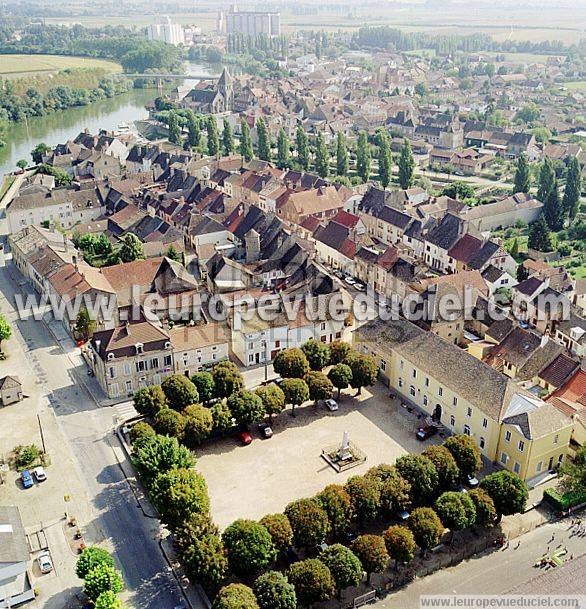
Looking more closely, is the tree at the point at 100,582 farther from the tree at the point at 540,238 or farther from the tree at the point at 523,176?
the tree at the point at 523,176

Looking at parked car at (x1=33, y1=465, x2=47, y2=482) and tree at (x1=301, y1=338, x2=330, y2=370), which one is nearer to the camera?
parked car at (x1=33, y1=465, x2=47, y2=482)

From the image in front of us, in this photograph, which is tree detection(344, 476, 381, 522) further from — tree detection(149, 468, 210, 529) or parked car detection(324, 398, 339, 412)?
parked car detection(324, 398, 339, 412)

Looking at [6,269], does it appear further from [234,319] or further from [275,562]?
[275,562]

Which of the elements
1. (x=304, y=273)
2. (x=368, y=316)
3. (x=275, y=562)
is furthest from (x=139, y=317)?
(x=275, y=562)

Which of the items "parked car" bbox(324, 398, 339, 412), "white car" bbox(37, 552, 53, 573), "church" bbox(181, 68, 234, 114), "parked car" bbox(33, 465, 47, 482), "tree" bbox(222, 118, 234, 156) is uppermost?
"church" bbox(181, 68, 234, 114)

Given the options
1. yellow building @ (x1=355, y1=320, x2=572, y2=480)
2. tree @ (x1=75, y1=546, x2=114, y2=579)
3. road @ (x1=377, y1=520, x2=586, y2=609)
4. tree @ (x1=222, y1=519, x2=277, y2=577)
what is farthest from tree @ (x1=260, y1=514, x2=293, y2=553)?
yellow building @ (x1=355, y1=320, x2=572, y2=480)

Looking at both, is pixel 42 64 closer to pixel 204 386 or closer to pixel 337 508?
pixel 204 386
